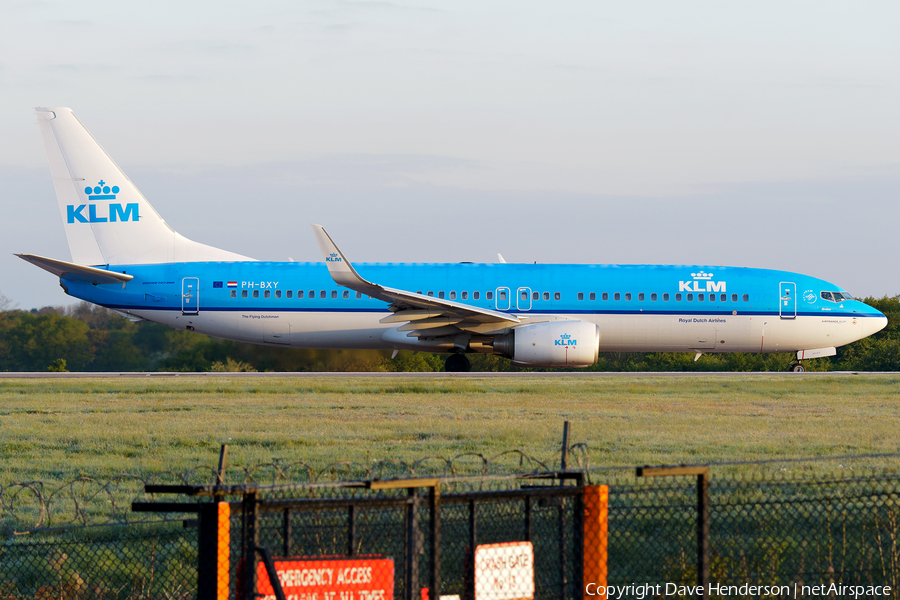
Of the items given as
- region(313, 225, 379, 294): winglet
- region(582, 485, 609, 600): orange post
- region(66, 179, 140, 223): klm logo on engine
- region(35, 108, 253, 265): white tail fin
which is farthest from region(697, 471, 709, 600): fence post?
region(66, 179, 140, 223): klm logo on engine

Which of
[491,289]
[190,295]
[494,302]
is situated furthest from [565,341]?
[190,295]

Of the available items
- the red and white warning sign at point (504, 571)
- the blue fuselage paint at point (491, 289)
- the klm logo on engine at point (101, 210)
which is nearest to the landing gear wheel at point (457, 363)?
the blue fuselage paint at point (491, 289)

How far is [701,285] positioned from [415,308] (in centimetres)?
885

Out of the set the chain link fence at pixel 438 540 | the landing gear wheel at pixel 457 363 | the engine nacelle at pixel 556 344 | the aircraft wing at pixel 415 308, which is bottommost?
the chain link fence at pixel 438 540

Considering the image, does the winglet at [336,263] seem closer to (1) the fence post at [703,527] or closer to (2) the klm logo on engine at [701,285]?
(2) the klm logo on engine at [701,285]

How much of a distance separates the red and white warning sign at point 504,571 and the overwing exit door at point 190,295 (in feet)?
77.0

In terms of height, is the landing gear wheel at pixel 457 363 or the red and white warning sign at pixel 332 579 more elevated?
Answer: the landing gear wheel at pixel 457 363

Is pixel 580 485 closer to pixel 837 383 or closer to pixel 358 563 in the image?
pixel 358 563

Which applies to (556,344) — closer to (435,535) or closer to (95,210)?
(95,210)

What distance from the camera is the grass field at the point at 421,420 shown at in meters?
14.3

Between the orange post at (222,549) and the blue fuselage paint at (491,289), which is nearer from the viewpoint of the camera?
the orange post at (222,549)

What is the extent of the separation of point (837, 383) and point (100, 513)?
21360 mm

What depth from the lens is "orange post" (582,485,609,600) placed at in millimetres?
6254

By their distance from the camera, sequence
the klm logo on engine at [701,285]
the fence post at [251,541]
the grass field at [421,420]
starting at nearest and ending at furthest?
1. the fence post at [251,541]
2. the grass field at [421,420]
3. the klm logo on engine at [701,285]
